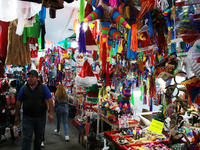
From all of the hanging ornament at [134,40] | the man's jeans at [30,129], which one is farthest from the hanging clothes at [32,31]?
the hanging ornament at [134,40]

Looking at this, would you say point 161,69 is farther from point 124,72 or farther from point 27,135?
point 27,135

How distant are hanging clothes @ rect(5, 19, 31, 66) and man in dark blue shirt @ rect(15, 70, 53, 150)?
26 centimetres

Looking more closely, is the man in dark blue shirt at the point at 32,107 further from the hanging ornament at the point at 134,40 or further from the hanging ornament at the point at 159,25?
the hanging ornament at the point at 159,25

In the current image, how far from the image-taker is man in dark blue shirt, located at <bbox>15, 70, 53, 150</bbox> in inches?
102

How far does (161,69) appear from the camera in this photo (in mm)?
1627

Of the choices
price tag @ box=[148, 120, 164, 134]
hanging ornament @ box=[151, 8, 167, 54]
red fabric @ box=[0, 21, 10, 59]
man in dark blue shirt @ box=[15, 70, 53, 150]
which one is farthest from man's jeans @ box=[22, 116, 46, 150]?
hanging ornament @ box=[151, 8, 167, 54]

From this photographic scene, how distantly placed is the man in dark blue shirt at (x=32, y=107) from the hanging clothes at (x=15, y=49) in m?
0.26

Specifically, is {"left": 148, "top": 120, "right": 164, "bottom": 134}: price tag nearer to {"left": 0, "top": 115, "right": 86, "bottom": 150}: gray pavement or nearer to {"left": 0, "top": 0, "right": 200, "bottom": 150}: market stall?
{"left": 0, "top": 0, "right": 200, "bottom": 150}: market stall

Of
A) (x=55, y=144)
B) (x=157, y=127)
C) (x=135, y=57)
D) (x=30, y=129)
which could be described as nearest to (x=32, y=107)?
(x=30, y=129)

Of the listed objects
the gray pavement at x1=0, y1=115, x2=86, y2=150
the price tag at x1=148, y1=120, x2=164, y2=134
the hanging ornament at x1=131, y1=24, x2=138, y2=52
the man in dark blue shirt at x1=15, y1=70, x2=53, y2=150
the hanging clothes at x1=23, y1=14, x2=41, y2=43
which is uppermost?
the hanging clothes at x1=23, y1=14, x2=41, y2=43

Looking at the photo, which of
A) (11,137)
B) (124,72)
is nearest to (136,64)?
(124,72)

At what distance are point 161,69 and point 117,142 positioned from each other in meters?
1.66

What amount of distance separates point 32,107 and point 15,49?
0.88m

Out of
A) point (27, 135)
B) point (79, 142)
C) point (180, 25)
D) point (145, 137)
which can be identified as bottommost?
point (79, 142)
